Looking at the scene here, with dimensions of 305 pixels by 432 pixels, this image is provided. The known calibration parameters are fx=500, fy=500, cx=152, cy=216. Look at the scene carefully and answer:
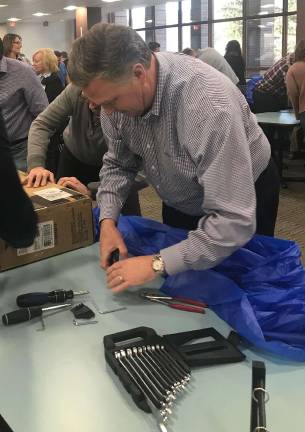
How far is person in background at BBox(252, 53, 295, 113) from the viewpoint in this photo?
4871 millimetres

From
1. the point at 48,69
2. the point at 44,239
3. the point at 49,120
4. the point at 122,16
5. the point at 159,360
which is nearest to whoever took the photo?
the point at 159,360

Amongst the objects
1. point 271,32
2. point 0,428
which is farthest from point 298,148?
point 0,428

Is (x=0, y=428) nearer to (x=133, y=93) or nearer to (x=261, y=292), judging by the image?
(x=261, y=292)

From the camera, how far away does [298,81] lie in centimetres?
404

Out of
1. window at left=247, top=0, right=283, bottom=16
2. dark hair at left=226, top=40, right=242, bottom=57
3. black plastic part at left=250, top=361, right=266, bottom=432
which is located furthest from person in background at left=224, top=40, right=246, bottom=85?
black plastic part at left=250, top=361, right=266, bottom=432

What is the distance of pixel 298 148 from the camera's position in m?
5.89

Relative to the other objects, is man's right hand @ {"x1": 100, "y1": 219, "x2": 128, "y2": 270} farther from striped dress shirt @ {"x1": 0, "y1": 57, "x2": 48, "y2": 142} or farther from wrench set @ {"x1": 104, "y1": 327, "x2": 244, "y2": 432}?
striped dress shirt @ {"x1": 0, "y1": 57, "x2": 48, "y2": 142}

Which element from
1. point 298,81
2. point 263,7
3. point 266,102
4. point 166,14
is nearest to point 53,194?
point 298,81

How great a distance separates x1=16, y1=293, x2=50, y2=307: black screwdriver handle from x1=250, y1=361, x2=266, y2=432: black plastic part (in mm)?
502

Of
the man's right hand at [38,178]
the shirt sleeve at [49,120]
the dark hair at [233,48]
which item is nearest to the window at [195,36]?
the dark hair at [233,48]

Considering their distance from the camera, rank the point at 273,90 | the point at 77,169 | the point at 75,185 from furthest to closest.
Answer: the point at 273,90 → the point at 77,169 → the point at 75,185

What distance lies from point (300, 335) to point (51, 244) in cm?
76

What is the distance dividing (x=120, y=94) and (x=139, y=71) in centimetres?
6

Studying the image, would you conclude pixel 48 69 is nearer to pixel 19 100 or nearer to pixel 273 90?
pixel 19 100
